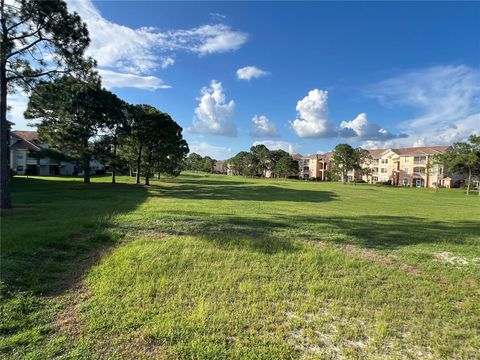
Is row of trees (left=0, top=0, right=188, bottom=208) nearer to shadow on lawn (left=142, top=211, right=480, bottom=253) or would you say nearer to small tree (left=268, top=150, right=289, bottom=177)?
shadow on lawn (left=142, top=211, right=480, bottom=253)

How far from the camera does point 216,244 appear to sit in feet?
25.6

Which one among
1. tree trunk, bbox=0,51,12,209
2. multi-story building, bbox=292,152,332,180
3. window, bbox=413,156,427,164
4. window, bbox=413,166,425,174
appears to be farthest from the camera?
multi-story building, bbox=292,152,332,180

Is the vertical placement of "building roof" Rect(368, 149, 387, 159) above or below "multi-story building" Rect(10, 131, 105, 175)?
above

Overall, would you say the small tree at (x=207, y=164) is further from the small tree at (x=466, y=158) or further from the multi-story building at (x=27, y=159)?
the small tree at (x=466, y=158)

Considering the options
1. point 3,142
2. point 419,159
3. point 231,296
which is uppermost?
point 419,159

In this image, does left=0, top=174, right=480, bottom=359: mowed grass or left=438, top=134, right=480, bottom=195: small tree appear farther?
left=438, top=134, right=480, bottom=195: small tree

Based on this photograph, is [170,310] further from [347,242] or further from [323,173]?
[323,173]

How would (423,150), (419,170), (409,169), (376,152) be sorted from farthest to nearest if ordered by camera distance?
(376,152)
(409,169)
(423,150)
(419,170)

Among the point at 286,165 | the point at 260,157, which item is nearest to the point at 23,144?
the point at 286,165

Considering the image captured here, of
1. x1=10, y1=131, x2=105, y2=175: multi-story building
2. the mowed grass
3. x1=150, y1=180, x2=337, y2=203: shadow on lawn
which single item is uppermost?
x1=10, y1=131, x2=105, y2=175: multi-story building

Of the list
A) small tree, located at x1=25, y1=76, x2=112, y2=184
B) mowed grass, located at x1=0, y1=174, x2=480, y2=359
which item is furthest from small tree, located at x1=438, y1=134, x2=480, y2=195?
small tree, located at x1=25, y1=76, x2=112, y2=184

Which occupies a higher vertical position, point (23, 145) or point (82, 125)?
point (82, 125)

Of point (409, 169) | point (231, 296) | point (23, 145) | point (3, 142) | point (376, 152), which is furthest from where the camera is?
point (376, 152)

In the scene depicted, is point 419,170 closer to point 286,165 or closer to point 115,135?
point 286,165
